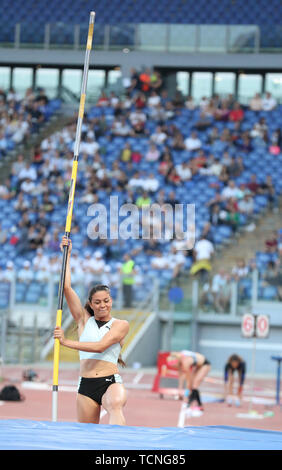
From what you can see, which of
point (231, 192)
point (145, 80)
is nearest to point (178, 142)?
point (231, 192)

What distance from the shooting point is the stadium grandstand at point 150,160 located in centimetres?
1961

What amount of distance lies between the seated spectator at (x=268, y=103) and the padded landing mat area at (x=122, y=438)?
19156 millimetres

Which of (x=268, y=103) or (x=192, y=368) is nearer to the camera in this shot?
(x=192, y=368)

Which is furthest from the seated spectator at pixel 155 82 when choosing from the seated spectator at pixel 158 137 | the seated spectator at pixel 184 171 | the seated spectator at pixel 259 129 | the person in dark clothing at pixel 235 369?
the person in dark clothing at pixel 235 369

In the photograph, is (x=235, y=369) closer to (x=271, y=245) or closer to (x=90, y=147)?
(x=271, y=245)

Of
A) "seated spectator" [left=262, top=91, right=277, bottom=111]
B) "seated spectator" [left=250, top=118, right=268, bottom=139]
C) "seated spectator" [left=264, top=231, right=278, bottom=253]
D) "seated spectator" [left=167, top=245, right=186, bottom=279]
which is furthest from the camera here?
"seated spectator" [left=262, top=91, right=277, bottom=111]

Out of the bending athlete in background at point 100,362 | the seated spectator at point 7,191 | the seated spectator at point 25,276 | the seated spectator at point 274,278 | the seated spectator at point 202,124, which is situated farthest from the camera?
the seated spectator at point 202,124

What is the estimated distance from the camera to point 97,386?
23.3 ft

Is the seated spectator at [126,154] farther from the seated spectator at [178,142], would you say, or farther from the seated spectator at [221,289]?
the seated spectator at [221,289]

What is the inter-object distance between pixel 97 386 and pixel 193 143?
677 inches

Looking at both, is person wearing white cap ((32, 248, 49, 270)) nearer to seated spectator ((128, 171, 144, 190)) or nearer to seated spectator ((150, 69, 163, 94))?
seated spectator ((128, 171, 144, 190))

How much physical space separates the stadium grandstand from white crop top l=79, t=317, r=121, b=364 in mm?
11808

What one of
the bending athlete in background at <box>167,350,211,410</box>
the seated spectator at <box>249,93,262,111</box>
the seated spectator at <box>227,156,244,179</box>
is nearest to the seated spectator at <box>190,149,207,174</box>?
the seated spectator at <box>227,156,244,179</box>

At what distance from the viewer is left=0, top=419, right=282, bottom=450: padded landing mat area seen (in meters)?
5.41
